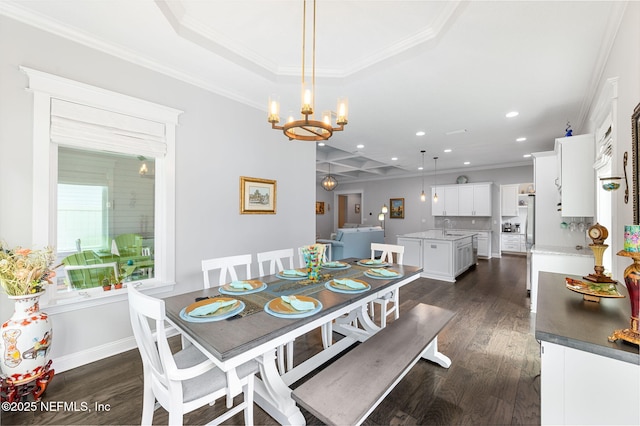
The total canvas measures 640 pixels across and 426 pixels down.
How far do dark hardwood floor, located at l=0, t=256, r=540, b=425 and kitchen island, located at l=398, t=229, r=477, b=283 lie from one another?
2096mm

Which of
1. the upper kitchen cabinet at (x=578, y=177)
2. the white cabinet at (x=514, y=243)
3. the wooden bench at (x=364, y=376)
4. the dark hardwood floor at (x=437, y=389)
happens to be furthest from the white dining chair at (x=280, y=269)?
the white cabinet at (x=514, y=243)

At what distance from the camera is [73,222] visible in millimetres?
2340

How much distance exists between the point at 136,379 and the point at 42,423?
1.74 feet

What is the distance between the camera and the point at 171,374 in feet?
4.00

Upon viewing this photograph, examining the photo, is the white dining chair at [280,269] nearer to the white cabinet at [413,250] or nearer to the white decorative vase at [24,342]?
the white decorative vase at [24,342]

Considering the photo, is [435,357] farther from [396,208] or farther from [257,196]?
[396,208]

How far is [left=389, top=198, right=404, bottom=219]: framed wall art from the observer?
938cm

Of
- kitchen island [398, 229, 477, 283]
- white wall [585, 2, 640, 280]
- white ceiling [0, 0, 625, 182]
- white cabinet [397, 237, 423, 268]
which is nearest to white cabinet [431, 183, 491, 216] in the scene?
kitchen island [398, 229, 477, 283]

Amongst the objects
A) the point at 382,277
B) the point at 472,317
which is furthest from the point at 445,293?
the point at 382,277

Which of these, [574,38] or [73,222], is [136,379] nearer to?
[73,222]

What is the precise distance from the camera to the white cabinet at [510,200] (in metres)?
8.71

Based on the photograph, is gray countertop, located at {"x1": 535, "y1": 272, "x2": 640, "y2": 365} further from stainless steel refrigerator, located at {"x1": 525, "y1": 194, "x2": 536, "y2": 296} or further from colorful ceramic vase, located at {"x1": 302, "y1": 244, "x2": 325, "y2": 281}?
stainless steel refrigerator, located at {"x1": 525, "y1": 194, "x2": 536, "y2": 296}

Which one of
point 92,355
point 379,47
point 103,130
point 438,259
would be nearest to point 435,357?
point 379,47

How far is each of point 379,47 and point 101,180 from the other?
2940 millimetres
